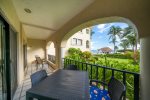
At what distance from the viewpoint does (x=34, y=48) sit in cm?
1125

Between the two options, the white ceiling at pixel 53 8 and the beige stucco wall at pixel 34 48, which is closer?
the white ceiling at pixel 53 8

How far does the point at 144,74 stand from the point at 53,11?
3.07 metres

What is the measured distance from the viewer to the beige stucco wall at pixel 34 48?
1096 cm

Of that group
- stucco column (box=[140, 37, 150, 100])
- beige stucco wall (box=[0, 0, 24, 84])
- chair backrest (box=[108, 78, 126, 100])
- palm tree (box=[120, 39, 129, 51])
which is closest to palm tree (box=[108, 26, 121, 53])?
palm tree (box=[120, 39, 129, 51])

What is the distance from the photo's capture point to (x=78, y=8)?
12.0ft

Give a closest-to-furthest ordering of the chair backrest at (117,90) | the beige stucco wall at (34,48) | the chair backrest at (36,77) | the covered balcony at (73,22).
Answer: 1. the chair backrest at (117,90)
2. the chair backrest at (36,77)
3. the covered balcony at (73,22)
4. the beige stucco wall at (34,48)

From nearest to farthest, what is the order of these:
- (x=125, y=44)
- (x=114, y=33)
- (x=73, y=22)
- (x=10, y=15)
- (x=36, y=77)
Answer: (x=36, y=77)
(x=10, y=15)
(x=73, y=22)
(x=125, y=44)
(x=114, y=33)

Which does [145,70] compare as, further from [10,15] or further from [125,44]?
[125,44]

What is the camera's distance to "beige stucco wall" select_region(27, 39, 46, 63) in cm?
1096

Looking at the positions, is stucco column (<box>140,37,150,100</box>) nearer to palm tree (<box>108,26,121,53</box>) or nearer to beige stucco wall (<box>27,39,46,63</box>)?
beige stucco wall (<box>27,39,46,63</box>)

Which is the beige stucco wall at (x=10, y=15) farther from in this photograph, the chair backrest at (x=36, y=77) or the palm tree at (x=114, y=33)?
the palm tree at (x=114, y=33)

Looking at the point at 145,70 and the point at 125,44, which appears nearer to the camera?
the point at 145,70

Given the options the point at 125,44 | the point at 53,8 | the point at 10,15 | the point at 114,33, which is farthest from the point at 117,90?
the point at 114,33

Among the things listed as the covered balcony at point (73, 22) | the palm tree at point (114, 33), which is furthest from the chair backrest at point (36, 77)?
the palm tree at point (114, 33)
